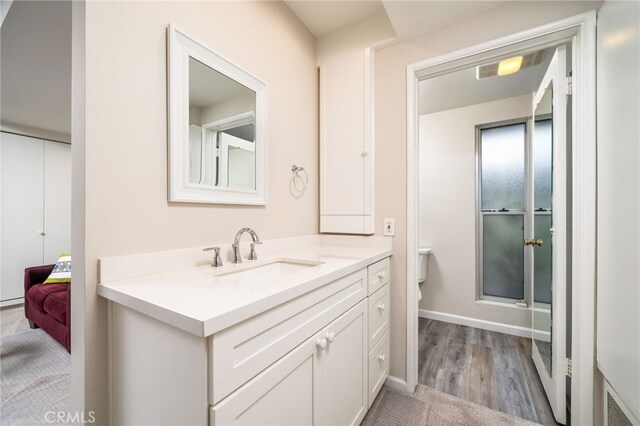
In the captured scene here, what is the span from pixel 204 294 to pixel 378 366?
1228 mm

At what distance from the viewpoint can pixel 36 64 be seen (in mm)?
2293

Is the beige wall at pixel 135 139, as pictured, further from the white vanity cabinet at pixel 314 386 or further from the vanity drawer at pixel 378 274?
the vanity drawer at pixel 378 274

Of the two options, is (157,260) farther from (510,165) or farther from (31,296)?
(510,165)

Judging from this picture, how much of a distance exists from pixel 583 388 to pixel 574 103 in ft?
4.54

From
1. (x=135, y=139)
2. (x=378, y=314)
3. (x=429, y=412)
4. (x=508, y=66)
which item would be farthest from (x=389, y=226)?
(x=508, y=66)

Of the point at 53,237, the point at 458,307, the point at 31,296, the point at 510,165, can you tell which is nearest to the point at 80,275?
the point at 31,296

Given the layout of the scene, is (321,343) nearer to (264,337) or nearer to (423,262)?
(264,337)

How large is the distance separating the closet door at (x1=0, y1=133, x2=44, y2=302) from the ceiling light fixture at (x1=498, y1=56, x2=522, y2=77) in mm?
5361

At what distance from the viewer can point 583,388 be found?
1298 mm

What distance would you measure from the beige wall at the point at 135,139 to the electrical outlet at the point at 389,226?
2.76 feet

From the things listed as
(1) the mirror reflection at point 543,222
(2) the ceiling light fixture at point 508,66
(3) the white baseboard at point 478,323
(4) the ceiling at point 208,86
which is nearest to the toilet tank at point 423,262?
(3) the white baseboard at point 478,323

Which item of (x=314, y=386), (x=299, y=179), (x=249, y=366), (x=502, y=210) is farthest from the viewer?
(x=502, y=210)

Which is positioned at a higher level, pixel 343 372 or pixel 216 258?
pixel 216 258

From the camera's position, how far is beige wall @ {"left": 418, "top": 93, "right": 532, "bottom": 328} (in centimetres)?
271
